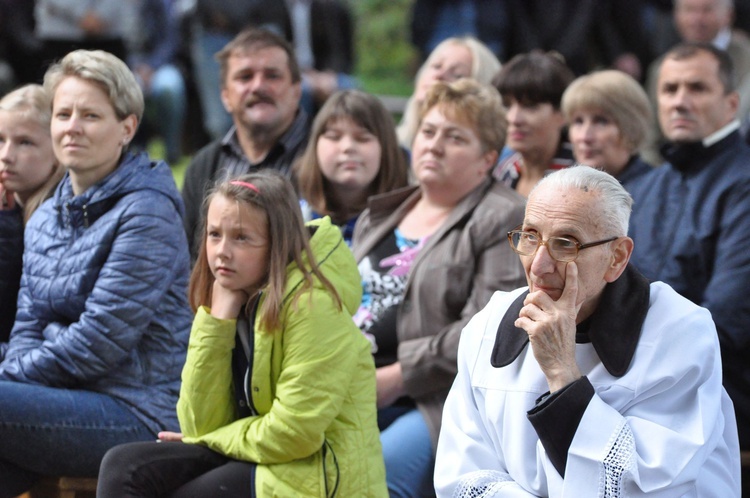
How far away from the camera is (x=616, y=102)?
4.77 metres

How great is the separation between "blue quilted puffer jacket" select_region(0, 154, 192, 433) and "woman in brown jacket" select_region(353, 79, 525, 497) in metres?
0.71

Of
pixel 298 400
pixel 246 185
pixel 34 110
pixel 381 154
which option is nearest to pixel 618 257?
pixel 298 400

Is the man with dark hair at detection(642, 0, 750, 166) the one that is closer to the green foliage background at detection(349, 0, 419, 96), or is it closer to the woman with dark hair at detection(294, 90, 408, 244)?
the woman with dark hair at detection(294, 90, 408, 244)

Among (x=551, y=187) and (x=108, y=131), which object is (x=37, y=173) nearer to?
(x=108, y=131)

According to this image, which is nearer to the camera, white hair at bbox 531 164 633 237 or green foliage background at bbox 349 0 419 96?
white hair at bbox 531 164 633 237

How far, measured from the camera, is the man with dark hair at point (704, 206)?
157 inches

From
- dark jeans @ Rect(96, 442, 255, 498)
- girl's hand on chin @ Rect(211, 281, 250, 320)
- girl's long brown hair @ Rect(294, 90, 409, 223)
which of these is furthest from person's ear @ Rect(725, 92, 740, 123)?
dark jeans @ Rect(96, 442, 255, 498)

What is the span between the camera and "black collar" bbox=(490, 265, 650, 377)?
2.77m

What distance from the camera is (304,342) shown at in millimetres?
3299

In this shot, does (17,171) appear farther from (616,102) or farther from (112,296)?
(616,102)

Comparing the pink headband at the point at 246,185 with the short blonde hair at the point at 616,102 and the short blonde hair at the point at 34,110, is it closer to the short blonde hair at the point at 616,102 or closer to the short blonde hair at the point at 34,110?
the short blonde hair at the point at 34,110

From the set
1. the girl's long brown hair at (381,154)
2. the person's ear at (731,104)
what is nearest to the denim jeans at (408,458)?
the girl's long brown hair at (381,154)

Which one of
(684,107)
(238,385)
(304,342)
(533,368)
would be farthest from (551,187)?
(684,107)

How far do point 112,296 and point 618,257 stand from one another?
5.43 feet
